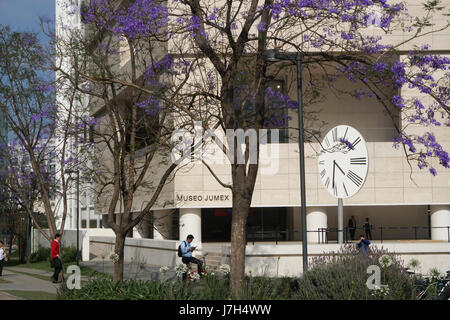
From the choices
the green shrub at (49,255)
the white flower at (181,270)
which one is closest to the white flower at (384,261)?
the white flower at (181,270)

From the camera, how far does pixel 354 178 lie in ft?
88.5

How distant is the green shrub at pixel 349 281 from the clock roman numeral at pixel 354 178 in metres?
12.6

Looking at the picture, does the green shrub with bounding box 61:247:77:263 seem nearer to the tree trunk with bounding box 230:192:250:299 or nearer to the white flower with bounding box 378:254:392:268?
the tree trunk with bounding box 230:192:250:299

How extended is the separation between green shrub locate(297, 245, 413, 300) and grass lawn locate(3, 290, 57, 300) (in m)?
9.61

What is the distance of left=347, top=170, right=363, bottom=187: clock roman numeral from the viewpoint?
87.4ft

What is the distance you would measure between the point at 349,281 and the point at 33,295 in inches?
477

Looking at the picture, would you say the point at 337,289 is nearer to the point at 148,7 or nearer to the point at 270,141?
the point at 148,7

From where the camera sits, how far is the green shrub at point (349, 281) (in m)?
12.8

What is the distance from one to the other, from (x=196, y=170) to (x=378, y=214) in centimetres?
1199

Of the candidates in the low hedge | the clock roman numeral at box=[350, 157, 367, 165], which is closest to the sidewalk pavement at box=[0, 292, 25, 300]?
the low hedge

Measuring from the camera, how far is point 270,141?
1526 inches

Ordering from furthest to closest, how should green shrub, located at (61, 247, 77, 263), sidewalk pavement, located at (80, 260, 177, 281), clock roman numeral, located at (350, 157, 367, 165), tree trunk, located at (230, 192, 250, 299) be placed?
green shrub, located at (61, 247, 77, 263), clock roman numeral, located at (350, 157, 367, 165), sidewalk pavement, located at (80, 260, 177, 281), tree trunk, located at (230, 192, 250, 299)

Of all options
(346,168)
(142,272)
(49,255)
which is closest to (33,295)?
(142,272)

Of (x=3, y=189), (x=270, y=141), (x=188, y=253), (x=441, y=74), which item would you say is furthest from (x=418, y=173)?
(x=3, y=189)
